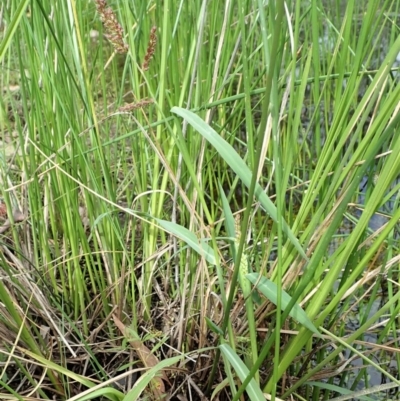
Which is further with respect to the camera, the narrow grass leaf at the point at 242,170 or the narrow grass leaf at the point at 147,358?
the narrow grass leaf at the point at 147,358

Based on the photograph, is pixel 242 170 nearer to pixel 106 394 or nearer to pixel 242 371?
pixel 242 371

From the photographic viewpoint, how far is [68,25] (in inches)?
27.1

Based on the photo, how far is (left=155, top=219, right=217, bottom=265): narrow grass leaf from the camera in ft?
1.95

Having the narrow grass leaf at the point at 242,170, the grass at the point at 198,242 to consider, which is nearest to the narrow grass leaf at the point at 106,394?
the grass at the point at 198,242

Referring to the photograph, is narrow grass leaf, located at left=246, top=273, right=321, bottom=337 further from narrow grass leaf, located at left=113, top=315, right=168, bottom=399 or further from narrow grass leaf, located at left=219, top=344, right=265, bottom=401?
narrow grass leaf, located at left=113, top=315, right=168, bottom=399

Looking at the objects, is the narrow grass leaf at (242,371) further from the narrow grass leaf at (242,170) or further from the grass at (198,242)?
the narrow grass leaf at (242,170)

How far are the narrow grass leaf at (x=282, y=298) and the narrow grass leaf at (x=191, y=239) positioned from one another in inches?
2.6

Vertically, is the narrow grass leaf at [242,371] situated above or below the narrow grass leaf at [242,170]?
below

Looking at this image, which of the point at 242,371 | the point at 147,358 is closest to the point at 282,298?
the point at 242,371

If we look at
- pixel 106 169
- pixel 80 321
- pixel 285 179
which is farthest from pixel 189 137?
pixel 80 321

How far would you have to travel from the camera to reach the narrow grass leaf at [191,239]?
0.60 metres

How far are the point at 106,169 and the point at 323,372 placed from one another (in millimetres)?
428

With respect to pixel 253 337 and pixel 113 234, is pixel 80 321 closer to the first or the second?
pixel 113 234

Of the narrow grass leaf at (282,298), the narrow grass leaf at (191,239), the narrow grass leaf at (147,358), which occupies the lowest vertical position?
the narrow grass leaf at (147,358)
